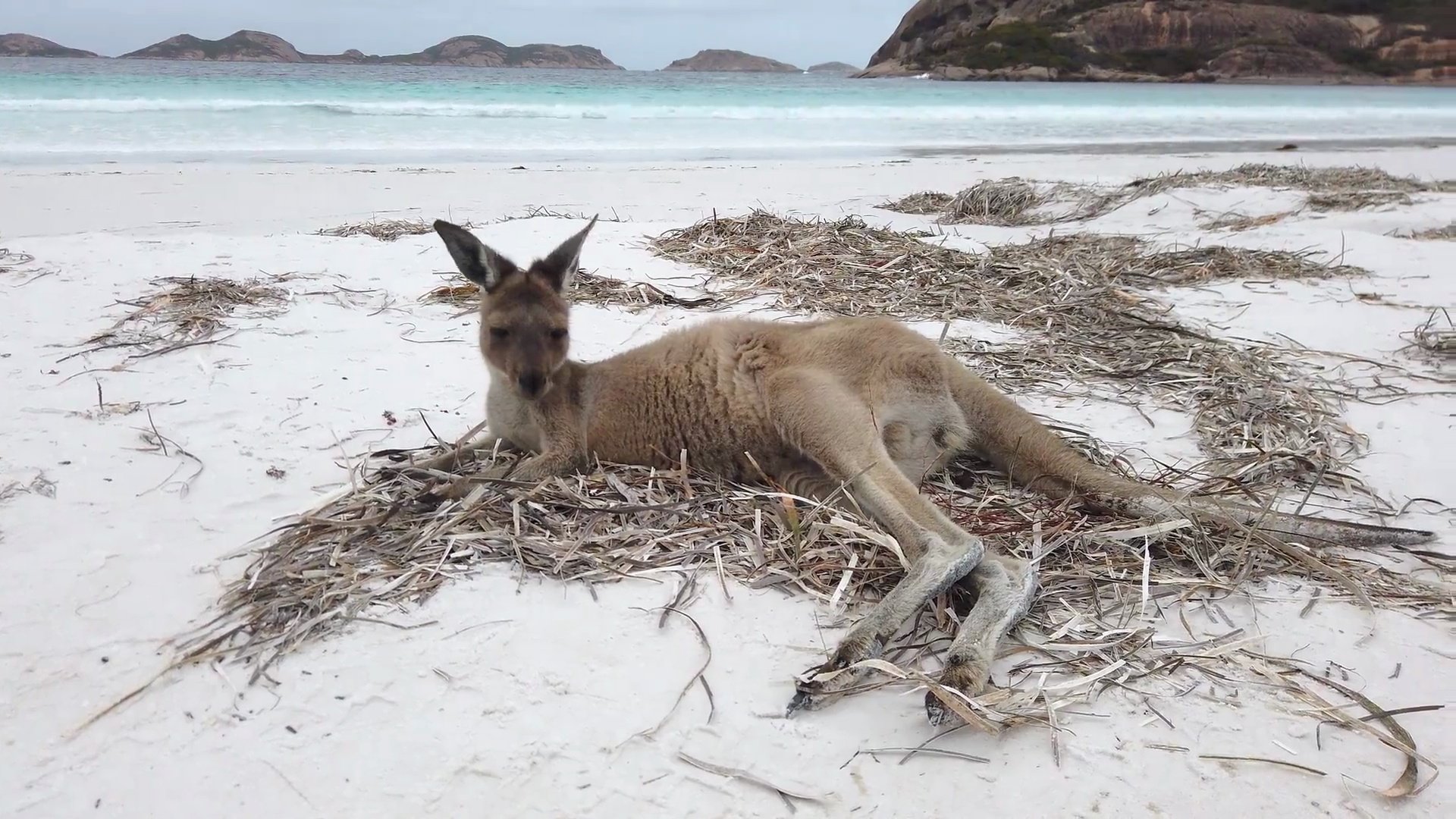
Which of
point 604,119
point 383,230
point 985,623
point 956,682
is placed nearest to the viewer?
point 956,682

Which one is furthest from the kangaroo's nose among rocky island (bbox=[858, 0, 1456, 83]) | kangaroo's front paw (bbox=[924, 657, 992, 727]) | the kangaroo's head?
rocky island (bbox=[858, 0, 1456, 83])

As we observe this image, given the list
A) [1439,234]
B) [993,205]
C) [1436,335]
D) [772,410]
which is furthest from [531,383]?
[1439,234]

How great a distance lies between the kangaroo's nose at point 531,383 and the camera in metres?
2.88

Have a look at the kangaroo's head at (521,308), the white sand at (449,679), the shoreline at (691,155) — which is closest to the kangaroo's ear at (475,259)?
the kangaroo's head at (521,308)

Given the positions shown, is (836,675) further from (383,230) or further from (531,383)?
(383,230)

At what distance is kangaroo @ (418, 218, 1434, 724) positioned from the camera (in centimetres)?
266

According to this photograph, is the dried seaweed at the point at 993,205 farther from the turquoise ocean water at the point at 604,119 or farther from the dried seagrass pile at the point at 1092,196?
the turquoise ocean water at the point at 604,119

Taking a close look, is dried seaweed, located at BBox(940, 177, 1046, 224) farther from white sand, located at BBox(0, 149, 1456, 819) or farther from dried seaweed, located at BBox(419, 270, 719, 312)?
white sand, located at BBox(0, 149, 1456, 819)

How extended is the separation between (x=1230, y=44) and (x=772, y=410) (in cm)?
5436

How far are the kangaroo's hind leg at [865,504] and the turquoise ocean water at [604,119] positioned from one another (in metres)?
12.4

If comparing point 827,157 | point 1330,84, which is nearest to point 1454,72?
point 1330,84

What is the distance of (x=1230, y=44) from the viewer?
46312 millimetres

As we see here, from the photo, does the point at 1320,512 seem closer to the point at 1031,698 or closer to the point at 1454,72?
the point at 1031,698

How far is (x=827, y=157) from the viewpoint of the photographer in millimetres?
15367
